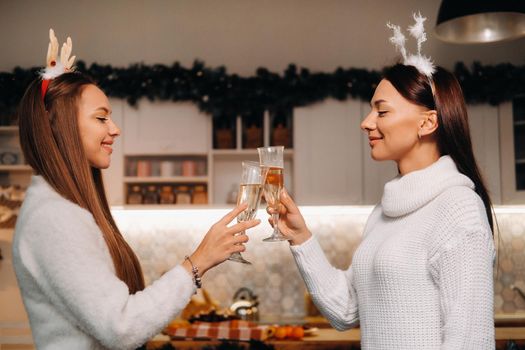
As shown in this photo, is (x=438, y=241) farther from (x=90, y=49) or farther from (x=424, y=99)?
(x=90, y=49)

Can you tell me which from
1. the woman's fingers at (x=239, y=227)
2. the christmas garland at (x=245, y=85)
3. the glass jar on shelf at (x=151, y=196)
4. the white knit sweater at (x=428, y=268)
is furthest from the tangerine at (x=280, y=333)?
the woman's fingers at (x=239, y=227)

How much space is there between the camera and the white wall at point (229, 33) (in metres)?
4.67

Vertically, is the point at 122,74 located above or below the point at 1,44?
below

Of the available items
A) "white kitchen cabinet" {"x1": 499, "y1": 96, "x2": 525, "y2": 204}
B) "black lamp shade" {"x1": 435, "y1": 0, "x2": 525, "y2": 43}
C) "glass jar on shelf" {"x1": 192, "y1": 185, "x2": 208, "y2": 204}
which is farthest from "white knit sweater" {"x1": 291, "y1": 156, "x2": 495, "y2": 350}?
"white kitchen cabinet" {"x1": 499, "y1": 96, "x2": 525, "y2": 204}

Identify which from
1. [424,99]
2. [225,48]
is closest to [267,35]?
[225,48]

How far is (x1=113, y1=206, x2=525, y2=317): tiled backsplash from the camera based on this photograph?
173 inches

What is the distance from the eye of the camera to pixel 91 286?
1437 mm

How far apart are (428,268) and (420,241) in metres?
0.07

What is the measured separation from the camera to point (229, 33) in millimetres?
4742

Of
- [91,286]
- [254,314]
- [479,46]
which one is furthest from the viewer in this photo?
[479,46]

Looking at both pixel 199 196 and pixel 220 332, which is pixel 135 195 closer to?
pixel 199 196

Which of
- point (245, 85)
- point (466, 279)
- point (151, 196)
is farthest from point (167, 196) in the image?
point (466, 279)

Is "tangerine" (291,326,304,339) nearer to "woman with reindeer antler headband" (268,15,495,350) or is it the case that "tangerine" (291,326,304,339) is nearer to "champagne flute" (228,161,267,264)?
"woman with reindeer antler headband" (268,15,495,350)

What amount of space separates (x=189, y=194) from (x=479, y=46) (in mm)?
2408
